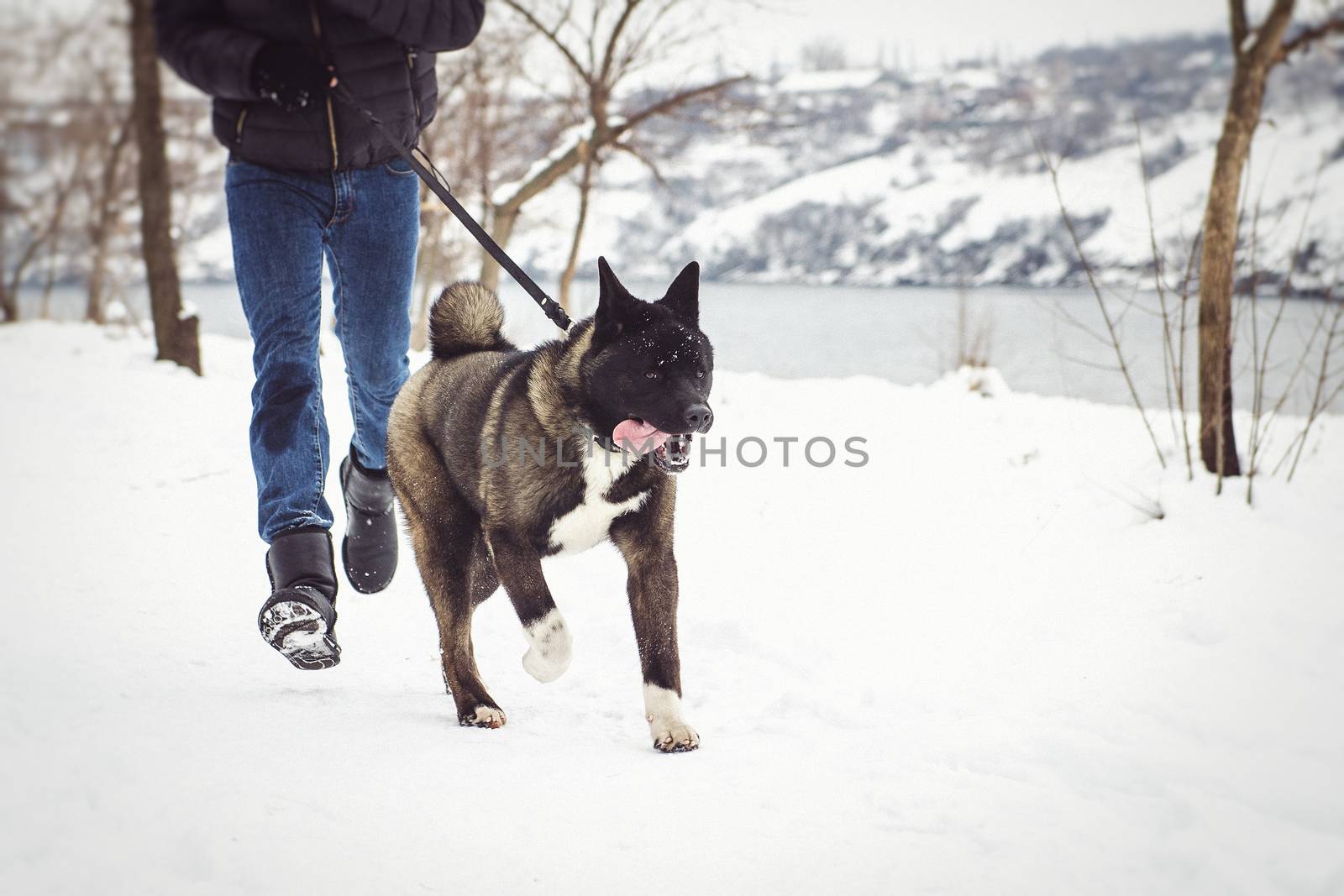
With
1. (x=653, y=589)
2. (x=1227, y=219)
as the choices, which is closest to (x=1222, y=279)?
A: (x=1227, y=219)

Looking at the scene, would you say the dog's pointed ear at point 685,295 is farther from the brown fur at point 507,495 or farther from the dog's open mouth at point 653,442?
the dog's open mouth at point 653,442

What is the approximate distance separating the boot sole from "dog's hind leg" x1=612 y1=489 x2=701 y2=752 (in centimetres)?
→ 94

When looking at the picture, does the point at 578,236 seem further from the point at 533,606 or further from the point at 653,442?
the point at 533,606

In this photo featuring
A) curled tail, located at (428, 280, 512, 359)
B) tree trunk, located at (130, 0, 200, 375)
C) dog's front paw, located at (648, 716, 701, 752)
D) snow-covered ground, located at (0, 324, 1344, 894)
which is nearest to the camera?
snow-covered ground, located at (0, 324, 1344, 894)

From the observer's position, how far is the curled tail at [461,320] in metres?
3.46

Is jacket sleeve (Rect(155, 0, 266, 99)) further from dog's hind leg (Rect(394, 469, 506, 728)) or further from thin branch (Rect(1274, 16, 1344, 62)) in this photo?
thin branch (Rect(1274, 16, 1344, 62))

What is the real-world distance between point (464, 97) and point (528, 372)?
14.6m

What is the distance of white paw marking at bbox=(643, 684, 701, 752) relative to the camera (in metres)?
2.72

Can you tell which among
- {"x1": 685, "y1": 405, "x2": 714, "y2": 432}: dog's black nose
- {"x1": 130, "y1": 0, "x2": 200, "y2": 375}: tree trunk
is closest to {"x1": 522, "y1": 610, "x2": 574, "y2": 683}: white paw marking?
{"x1": 685, "y1": 405, "x2": 714, "y2": 432}: dog's black nose

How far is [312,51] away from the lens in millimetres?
2740

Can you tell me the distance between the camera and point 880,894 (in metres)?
1.89

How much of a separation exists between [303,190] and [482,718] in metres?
1.78

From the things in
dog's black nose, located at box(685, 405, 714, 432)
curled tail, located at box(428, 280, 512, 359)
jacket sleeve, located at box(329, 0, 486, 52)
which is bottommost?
dog's black nose, located at box(685, 405, 714, 432)

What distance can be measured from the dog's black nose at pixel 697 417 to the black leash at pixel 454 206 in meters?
0.69
